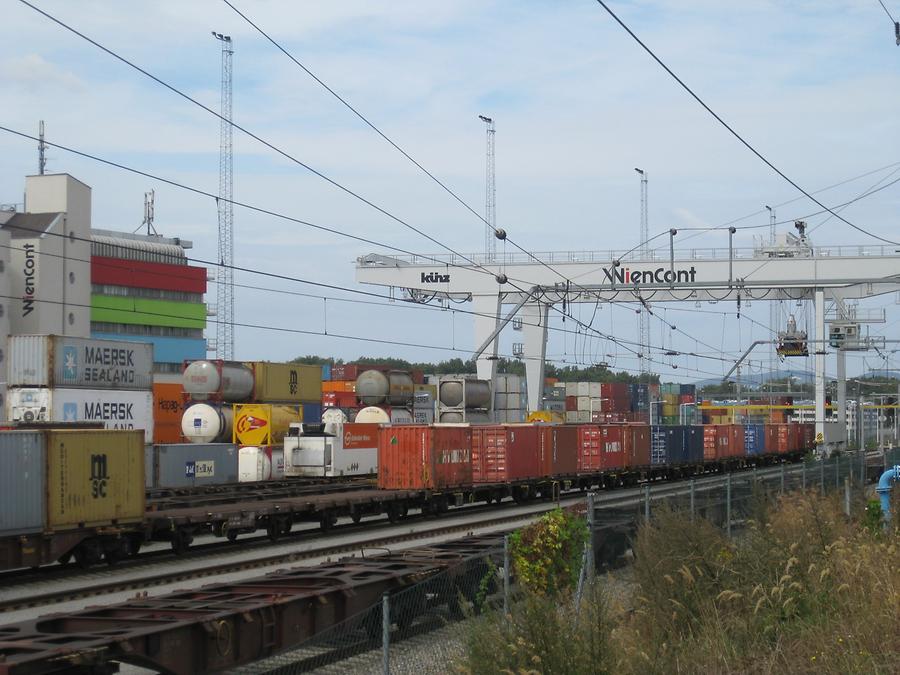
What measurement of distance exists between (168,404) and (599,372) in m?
123

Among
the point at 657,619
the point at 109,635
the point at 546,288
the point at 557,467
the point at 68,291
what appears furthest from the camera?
the point at 68,291

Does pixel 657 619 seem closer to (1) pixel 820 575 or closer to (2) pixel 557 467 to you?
(1) pixel 820 575

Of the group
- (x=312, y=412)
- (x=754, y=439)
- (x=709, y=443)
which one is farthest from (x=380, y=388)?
(x=754, y=439)

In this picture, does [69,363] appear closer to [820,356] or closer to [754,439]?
[820,356]

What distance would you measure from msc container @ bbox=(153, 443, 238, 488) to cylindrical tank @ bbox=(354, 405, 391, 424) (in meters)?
8.93

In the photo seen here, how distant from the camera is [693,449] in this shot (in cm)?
5428

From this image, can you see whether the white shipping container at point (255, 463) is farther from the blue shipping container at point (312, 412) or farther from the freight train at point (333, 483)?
the blue shipping container at point (312, 412)

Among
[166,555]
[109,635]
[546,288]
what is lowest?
[166,555]

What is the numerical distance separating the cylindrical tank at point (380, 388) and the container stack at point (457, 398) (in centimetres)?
218

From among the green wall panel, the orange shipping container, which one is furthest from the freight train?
the green wall panel

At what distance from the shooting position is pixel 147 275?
9819 centimetres

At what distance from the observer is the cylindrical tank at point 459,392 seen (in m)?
50.1

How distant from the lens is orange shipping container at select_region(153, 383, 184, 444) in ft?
144

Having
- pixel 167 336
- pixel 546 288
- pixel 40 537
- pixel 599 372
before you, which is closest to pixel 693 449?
pixel 546 288
